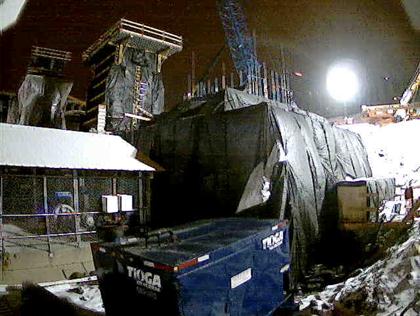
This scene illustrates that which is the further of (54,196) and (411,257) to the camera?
(54,196)

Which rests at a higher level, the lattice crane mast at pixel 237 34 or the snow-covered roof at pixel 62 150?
the lattice crane mast at pixel 237 34

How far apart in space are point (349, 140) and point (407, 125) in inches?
279

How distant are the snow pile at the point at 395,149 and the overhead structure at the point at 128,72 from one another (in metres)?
13.3

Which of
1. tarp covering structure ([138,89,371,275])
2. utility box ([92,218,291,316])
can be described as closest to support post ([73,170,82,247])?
tarp covering structure ([138,89,371,275])

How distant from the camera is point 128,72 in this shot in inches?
872

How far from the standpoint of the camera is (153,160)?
38.0ft

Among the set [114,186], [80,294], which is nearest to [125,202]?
[114,186]

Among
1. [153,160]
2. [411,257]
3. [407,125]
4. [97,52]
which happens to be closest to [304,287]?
[411,257]

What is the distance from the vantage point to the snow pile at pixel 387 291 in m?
4.79

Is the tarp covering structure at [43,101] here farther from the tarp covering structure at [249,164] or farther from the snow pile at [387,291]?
the snow pile at [387,291]

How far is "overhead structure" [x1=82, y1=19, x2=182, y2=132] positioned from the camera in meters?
21.0

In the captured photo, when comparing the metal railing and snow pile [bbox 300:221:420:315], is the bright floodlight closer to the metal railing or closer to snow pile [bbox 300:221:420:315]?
the metal railing

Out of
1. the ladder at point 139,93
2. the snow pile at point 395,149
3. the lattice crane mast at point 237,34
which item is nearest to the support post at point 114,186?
the ladder at point 139,93

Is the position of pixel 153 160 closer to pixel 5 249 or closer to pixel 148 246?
pixel 5 249
